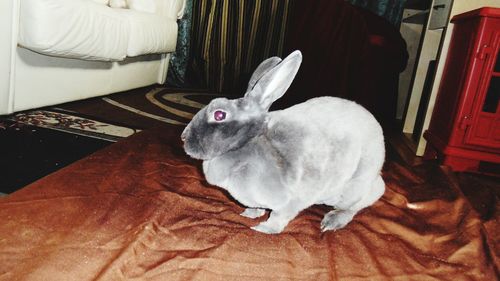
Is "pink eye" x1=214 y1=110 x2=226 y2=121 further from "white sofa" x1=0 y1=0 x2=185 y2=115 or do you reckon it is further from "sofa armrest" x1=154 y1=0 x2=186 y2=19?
"sofa armrest" x1=154 y1=0 x2=186 y2=19

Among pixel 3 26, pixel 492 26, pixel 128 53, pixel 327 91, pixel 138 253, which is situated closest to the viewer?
Result: pixel 138 253

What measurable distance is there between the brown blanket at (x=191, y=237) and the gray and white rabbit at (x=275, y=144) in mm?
124

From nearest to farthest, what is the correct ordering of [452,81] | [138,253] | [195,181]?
[138,253]
[195,181]
[452,81]

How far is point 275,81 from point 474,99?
1.30 metres

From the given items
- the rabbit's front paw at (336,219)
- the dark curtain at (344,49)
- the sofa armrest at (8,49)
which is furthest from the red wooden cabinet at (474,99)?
the sofa armrest at (8,49)

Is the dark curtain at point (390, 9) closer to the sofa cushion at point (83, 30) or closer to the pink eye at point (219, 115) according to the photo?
the sofa cushion at point (83, 30)

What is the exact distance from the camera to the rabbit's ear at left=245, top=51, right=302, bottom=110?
759 millimetres

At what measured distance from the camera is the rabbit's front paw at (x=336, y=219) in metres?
0.96

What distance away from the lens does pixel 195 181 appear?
1.16 metres

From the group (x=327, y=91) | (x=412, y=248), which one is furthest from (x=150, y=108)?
(x=412, y=248)

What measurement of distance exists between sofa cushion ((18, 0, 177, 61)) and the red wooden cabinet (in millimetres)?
1726

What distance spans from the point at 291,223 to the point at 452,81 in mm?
1355

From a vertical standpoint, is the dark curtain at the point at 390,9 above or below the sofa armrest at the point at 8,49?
above

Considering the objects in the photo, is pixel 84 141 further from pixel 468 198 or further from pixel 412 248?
pixel 468 198
